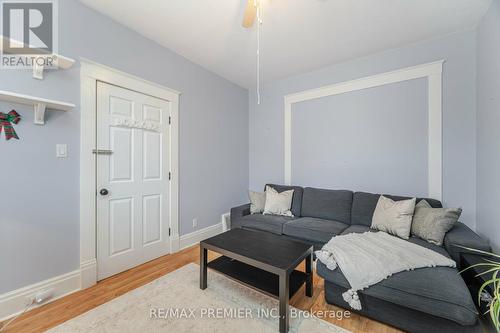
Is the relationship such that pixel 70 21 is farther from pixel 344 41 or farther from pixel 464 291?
pixel 464 291

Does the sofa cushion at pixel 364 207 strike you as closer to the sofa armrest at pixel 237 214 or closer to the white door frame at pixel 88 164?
the sofa armrest at pixel 237 214

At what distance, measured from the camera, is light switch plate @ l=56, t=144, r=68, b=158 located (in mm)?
1883

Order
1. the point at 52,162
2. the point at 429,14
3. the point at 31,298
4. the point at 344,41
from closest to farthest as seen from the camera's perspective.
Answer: the point at 31,298 → the point at 52,162 → the point at 429,14 → the point at 344,41

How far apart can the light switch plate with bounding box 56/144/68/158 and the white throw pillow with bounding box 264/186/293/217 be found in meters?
2.40

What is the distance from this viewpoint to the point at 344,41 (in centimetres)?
258

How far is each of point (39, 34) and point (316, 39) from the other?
273cm

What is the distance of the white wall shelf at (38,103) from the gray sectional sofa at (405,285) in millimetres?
2460

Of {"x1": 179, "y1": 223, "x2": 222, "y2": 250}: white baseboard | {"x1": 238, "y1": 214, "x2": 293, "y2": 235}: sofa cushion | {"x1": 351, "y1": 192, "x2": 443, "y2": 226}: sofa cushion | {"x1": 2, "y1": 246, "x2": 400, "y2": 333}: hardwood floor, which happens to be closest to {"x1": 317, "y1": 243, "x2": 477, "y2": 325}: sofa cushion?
{"x1": 2, "y1": 246, "x2": 400, "y2": 333}: hardwood floor

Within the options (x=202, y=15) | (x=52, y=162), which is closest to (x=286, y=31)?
(x=202, y=15)

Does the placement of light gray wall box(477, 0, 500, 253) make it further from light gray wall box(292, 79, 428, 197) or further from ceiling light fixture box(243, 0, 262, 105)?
ceiling light fixture box(243, 0, 262, 105)

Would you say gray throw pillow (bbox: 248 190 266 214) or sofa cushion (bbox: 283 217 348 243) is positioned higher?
gray throw pillow (bbox: 248 190 266 214)

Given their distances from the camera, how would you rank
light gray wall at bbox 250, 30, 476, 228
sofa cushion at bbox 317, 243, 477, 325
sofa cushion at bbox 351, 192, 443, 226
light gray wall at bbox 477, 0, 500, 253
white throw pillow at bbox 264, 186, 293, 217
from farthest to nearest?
white throw pillow at bbox 264, 186, 293, 217 → sofa cushion at bbox 351, 192, 443, 226 → light gray wall at bbox 250, 30, 476, 228 → light gray wall at bbox 477, 0, 500, 253 → sofa cushion at bbox 317, 243, 477, 325

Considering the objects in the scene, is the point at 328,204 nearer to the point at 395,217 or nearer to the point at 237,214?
the point at 395,217

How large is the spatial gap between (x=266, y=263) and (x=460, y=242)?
66.5 inches
